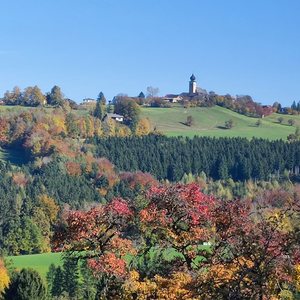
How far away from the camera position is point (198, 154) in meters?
132

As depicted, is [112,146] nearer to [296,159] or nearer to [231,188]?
[231,188]

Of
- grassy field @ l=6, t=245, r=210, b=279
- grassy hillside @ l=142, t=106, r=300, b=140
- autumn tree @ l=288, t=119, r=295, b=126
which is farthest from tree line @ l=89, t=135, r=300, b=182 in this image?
grassy field @ l=6, t=245, r=210, b=279

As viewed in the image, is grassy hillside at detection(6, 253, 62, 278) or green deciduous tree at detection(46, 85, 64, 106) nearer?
grassy hillside at detection(6, 253, 62, 278)

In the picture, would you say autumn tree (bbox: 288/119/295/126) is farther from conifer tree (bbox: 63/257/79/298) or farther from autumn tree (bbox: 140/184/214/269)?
autumn tree (bbox: 140/184/214/269)

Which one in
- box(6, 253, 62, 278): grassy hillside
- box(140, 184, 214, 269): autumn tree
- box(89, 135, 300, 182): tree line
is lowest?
box(6, 253, 62, 278): grassy hillside

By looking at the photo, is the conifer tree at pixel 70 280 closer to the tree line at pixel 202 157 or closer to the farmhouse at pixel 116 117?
the tree line at pixel 202 157

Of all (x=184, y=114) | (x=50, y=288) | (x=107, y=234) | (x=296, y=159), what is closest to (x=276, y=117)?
(x=184, y=114)

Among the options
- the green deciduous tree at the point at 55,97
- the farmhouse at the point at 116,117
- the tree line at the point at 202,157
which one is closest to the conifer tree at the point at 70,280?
the tree line at the point at 202,157

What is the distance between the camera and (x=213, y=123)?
16425 centimetres

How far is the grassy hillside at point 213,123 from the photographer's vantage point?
498 feet

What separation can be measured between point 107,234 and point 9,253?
6285 cm

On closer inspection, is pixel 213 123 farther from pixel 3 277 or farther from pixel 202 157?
pixel 3 277

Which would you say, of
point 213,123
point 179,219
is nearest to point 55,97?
point 213,123

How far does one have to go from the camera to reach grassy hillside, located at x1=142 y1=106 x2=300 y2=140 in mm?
151875
